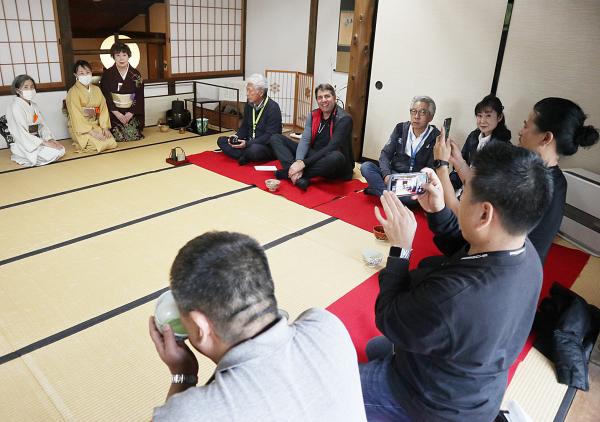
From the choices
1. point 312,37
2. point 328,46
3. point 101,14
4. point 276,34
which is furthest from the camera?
point 101,14

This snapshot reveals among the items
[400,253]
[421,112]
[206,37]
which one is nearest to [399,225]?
[400,253]

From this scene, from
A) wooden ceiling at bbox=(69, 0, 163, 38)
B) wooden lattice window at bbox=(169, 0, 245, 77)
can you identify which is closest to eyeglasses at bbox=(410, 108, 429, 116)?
wooden lattice window at bbox=(169, 0, 245, 77)

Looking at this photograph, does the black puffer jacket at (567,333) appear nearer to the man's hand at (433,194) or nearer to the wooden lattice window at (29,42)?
the man's hand at (433,194)

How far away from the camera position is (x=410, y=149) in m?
4.08

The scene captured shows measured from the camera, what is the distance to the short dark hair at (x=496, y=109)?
3.77m

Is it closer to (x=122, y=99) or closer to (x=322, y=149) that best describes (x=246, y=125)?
(x=322, y=149)

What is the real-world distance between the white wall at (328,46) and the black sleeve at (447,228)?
4316mm

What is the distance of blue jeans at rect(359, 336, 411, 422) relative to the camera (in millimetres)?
1507

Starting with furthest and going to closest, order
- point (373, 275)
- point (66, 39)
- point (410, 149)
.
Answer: point (66, 39)
point (410, 149)
point (373, 275)

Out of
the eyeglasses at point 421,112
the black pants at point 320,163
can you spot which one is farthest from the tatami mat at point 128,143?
the eyeglasses at point 421,112

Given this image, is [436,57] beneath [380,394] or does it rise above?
above

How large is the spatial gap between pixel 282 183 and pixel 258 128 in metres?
0.95

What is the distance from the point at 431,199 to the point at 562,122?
2.53 ft

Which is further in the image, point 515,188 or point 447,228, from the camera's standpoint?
point 447,228
